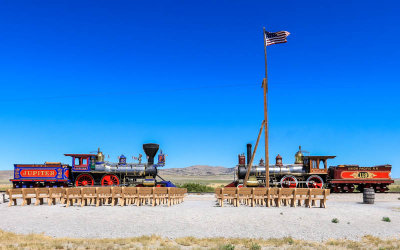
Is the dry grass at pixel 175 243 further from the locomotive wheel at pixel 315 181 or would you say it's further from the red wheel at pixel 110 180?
the locomotive wheel at pixel 315 181

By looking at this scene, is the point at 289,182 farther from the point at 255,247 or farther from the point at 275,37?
the point at 255,247

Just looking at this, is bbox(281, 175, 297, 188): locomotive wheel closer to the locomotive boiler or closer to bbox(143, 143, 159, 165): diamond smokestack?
the locomotive boiler

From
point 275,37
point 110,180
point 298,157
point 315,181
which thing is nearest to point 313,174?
point 315,181

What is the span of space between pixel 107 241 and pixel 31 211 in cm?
725

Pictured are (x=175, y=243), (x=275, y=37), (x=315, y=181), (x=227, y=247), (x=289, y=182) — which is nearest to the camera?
(x=227, y=247)

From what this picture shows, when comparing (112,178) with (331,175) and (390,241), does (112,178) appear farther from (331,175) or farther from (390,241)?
(390,241)

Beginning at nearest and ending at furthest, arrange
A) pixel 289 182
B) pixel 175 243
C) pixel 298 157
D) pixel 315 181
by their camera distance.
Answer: pixel 175 243
pixel 289 182
pixel 315 181
pixel 298 157

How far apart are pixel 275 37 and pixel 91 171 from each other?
1755cm

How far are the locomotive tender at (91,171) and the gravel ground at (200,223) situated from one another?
1384cm

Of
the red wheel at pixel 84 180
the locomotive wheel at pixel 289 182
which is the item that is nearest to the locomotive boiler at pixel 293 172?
the locomotive wheel at pixel 289 182

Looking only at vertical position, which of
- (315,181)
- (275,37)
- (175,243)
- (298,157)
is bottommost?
(175,243)

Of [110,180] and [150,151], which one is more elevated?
[150,151]

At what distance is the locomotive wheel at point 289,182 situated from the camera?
1116 inches

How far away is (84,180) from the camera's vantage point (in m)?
28.8
